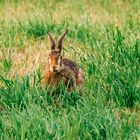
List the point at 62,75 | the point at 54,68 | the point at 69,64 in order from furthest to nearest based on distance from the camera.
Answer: the point at 69,64 → the point at 62,75 → the point at 54,68

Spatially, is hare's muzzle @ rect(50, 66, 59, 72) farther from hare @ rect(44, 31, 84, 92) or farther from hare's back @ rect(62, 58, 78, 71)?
hare's back @ rect(62, 58, 78, 71)

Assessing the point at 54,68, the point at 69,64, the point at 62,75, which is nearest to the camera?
the point at 54,68

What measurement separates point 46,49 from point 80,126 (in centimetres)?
314

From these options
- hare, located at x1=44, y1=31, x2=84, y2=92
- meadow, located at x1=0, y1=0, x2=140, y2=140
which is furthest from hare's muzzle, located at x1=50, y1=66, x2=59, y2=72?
meadow, located at x1=0, y1=0, x2=140, y2=140

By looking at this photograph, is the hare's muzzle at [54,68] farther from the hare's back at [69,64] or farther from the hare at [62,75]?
the hare's back at [69,64]

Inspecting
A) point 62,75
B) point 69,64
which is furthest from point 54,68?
point 69,64

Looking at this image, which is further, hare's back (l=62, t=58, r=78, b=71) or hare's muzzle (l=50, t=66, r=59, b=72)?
hare's back (l=62, t=58, r=78, b=71)

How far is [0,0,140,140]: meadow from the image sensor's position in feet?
12.0

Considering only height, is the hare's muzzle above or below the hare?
above

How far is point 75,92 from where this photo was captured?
439cm

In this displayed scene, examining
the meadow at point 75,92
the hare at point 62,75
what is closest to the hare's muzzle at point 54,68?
the hare at point 62,75

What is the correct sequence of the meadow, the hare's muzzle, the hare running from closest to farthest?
the meadow → the hare's muzzle → the hare

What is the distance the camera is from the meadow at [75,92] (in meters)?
3.64

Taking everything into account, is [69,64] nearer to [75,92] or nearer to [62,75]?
[62,75]
